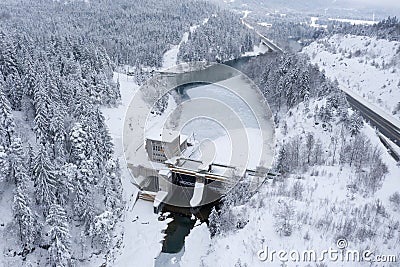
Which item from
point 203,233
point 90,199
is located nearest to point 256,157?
point 203,233

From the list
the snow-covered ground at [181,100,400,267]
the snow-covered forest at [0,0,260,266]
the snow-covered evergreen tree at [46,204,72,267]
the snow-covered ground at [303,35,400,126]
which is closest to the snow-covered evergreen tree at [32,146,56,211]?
the snow-covered forest at [0,0,260,266]

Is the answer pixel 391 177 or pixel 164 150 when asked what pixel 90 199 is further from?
pixel 391 177

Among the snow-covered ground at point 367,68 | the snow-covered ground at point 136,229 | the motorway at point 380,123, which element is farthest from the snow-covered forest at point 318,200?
the snow-covered ground at point 367,68

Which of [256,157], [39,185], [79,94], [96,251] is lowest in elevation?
[96,251]

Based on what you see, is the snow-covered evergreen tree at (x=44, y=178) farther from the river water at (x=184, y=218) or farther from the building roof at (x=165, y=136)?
the building roof at (x=165, y=136)

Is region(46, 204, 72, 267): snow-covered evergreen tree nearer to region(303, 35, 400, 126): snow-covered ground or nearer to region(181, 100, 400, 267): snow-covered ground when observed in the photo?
region(181, 100, 400, 267): snow-covered ground
